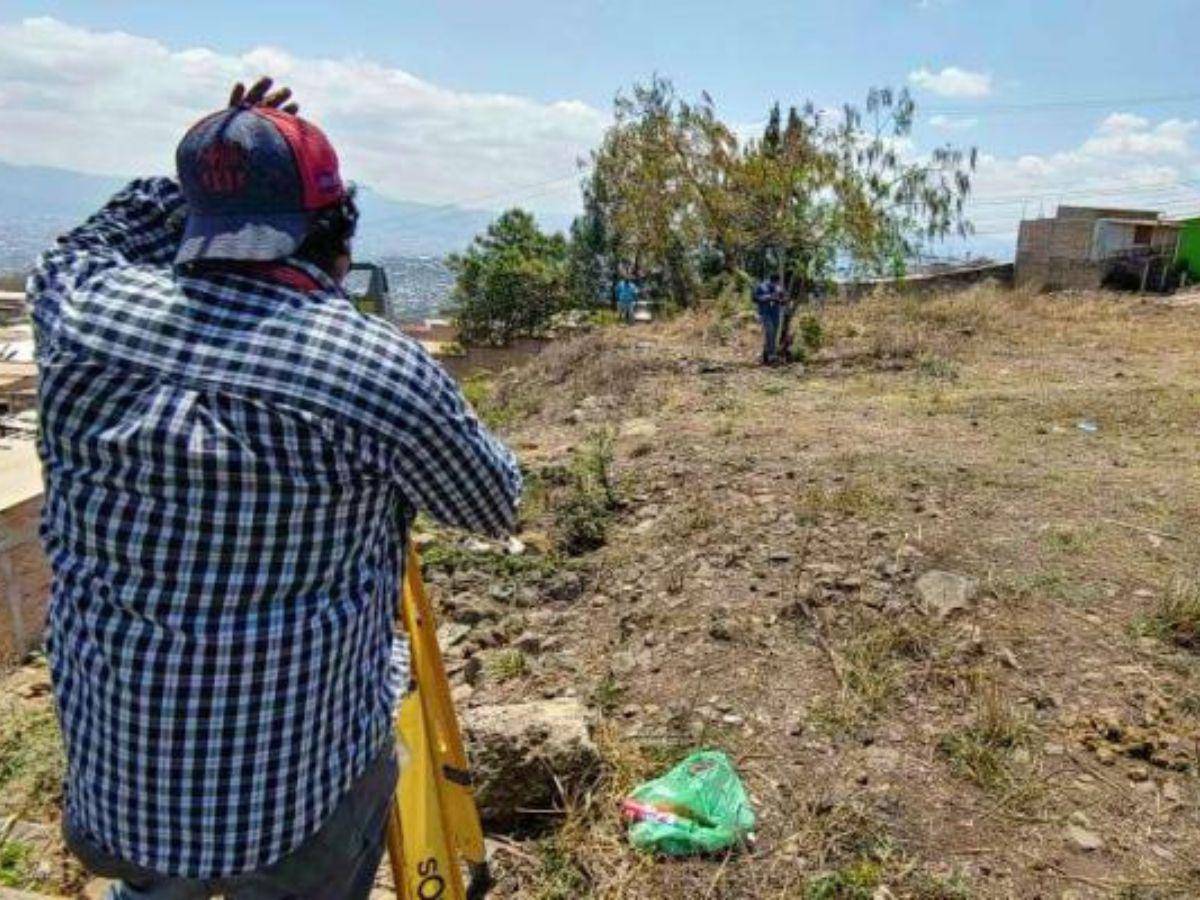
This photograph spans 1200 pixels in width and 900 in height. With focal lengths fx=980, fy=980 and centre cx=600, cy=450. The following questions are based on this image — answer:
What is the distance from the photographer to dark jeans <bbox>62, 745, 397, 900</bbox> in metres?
1.37

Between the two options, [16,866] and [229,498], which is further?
[16,866]

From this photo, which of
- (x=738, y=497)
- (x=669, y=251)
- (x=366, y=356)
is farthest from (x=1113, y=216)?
(x=366, y=356)

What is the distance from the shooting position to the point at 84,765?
4.47 ft

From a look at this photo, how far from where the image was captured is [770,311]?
12.2 m

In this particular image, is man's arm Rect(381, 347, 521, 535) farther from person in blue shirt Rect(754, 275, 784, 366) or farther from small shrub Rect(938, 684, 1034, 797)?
person in blue shirt Rect(754, 275, 784, 366)

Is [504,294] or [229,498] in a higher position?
[229,498]

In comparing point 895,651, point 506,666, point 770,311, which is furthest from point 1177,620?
point 770,311

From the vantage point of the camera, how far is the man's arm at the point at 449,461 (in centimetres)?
126

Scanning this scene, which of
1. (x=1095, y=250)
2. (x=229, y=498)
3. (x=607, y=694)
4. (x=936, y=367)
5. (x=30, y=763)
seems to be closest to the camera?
(x=229, y=498)

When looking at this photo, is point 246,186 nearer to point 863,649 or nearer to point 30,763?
point 30,763

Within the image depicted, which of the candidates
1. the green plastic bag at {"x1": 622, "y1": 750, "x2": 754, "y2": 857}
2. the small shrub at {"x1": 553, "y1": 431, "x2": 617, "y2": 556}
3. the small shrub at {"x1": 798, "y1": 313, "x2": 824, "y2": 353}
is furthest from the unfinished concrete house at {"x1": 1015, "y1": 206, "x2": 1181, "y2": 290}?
the green plastic bag at {"x1": 622, "y1": 750, "x2": 754, "y2": 857}

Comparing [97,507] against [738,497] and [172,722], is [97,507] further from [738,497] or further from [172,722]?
[738,497]

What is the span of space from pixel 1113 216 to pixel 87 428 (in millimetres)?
37357

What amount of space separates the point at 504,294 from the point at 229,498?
23.4 meters
